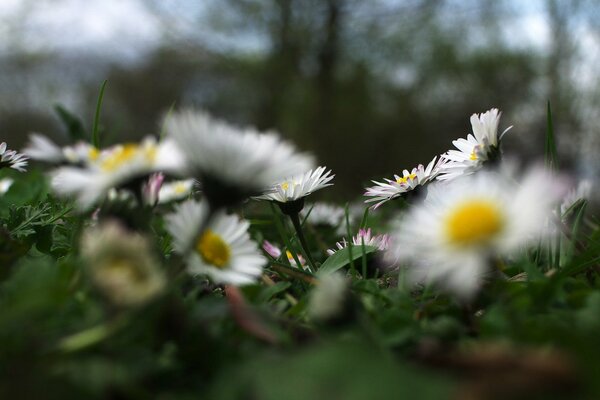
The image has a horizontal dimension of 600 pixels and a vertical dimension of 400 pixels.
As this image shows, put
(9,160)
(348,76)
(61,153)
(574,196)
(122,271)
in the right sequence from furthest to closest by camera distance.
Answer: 1. (348,76)
2. (574,196)
3. (9,160)
4. (61,153)
5. (122,271)

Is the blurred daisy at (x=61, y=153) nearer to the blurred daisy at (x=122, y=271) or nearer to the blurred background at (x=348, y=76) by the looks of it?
the blurred daisy at (x=122, y=271)

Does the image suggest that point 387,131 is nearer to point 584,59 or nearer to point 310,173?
point 584,59

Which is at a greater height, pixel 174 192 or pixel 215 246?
pixel 215 246

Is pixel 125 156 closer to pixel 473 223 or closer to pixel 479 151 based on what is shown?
pixel 473 223

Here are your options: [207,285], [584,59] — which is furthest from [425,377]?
[584,59]

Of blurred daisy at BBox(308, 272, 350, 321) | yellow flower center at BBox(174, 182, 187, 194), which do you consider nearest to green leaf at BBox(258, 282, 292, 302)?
blurred daisy at BBox(308, 272, 350, 321)

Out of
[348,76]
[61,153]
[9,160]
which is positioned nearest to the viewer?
[61,153]

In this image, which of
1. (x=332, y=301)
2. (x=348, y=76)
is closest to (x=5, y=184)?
(x=332, y=301)
